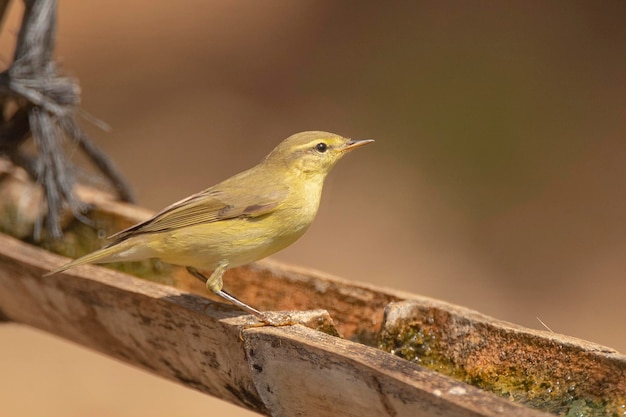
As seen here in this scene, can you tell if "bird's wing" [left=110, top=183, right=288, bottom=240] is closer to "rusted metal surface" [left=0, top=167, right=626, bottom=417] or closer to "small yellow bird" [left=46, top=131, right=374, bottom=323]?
"small yellow bird" [left=46, top=131, right=374, bottom=323]

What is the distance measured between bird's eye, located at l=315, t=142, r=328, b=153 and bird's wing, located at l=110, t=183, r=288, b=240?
287 mm

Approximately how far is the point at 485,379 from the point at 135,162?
9.25 metres

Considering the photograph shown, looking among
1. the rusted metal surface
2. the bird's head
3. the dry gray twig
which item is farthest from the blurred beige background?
the bird's head

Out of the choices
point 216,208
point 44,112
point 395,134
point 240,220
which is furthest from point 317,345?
point 395,134

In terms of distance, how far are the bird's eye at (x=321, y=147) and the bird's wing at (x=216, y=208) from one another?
29cm

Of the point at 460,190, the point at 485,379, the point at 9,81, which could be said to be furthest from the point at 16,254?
the point at 460,190

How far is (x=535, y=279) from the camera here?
32.5 ft

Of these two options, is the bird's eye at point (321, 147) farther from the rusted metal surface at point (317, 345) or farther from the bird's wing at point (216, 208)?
the rusted metal surface at point (317, 345)

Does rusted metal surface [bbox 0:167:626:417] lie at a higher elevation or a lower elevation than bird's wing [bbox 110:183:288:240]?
lower

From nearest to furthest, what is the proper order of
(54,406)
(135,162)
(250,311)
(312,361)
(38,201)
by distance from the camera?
(312,361) → (250,311) → (38,201) → (54,406) → (135,162)

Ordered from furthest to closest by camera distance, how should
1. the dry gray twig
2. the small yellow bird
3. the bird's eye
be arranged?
the dry gray twig → the bird's eye → the small yellow bird

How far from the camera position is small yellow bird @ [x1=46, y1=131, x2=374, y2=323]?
4340 millimetres

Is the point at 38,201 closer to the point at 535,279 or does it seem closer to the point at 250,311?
the point at 250,311

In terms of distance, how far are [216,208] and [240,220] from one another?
0.18m
